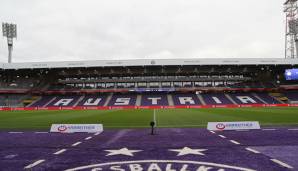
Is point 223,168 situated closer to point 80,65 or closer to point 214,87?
point 80,65

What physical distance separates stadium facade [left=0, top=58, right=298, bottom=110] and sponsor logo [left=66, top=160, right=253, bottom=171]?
54776 mm

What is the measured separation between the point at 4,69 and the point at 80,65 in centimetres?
2024

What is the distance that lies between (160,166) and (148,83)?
Answer: 71.8 meters

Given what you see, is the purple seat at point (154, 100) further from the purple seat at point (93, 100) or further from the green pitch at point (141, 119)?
the green pitch at point (141, 119)

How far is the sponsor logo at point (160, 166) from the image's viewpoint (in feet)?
25.6

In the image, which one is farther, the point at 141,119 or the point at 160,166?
the point at 141,119

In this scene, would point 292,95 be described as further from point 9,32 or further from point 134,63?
point 9,32

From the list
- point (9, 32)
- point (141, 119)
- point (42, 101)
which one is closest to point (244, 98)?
point (141, 119)

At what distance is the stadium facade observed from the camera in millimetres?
67625

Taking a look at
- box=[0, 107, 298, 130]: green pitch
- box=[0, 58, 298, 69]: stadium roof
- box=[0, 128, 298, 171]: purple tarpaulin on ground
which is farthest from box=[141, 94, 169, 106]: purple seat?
box=[0, 128, 298, 171]: purple tarpaulin on ground

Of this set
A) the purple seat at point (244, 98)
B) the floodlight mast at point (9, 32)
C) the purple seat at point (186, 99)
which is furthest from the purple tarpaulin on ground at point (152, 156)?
the floodlight mast at point (9, 32)

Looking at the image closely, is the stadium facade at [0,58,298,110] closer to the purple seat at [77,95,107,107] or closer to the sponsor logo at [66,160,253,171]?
the purple seat at [77,95,107,107]

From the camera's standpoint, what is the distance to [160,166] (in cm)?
810

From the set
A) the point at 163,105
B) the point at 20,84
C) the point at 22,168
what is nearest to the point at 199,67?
the point at 163,105
